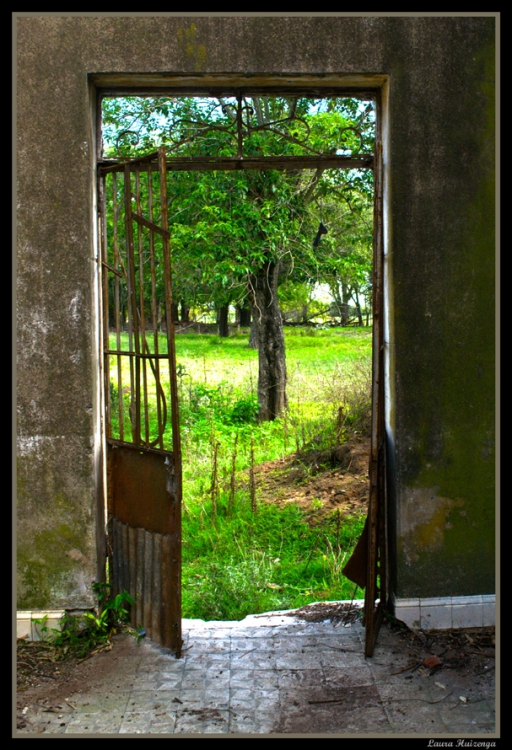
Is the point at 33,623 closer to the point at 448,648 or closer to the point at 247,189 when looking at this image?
the point at 448,648

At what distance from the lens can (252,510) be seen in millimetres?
6570

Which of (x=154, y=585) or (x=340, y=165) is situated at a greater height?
(x=340, y=165)

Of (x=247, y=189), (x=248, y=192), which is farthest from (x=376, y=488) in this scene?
(x=248, y=192)

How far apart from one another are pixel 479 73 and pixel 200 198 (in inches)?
213

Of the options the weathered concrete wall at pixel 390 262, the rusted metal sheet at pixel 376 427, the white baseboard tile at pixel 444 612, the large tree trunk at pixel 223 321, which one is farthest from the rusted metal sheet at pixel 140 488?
the large tree trunk at pixel 223 321

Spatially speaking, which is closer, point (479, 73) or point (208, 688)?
point (208, 688)

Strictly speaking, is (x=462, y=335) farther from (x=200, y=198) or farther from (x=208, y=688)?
(x=200, y=198)

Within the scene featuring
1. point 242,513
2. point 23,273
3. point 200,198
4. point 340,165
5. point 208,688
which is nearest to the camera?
point 208,688

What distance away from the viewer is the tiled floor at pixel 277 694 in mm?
3283

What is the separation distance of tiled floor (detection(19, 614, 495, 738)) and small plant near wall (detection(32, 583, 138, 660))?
273 millimetres

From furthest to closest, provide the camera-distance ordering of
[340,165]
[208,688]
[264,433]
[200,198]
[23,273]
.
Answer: [264,433] < [200,198] < [340,165] < [23,273] < [208,688]

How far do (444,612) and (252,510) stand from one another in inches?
108

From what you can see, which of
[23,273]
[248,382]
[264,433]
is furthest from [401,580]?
[248,382]

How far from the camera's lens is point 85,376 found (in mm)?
4008
